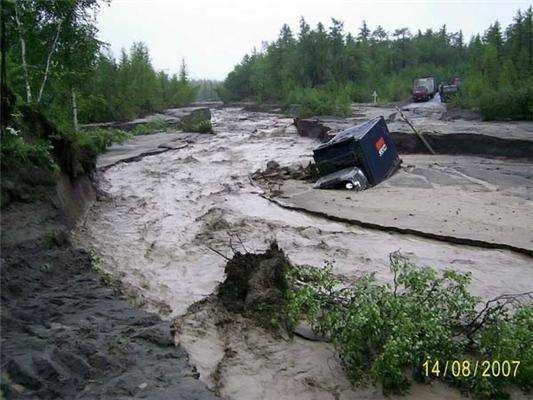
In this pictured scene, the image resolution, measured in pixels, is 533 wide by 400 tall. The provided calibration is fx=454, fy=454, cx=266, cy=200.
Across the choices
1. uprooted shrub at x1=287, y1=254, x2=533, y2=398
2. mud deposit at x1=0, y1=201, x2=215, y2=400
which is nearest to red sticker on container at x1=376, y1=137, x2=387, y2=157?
uprooted shrub at x1=287, y1=254, x2=533, y2=398

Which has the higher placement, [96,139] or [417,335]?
[96,139]

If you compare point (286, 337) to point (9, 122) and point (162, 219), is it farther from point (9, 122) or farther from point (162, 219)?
point (162, 219)

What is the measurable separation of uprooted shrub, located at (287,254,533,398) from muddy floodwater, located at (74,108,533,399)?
22 centimetres

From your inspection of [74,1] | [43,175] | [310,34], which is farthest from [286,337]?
[310,34]

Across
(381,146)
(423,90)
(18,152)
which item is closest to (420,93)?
(423,90)

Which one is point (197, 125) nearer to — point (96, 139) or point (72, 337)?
point (96, 139)

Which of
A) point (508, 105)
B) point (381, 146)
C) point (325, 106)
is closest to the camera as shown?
point (381, 146)

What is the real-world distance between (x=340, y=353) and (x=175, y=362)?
1.46 meters

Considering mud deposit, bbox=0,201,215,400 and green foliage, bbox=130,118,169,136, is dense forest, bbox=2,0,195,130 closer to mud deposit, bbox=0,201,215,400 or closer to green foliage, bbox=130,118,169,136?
mud deposit, bbox=0,201,215,400

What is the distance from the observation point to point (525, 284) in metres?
5.98

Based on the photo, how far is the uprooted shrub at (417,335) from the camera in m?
3.61

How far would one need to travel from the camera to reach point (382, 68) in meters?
56.2

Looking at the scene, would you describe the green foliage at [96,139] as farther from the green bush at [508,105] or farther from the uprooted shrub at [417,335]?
the green bush at [508,105]

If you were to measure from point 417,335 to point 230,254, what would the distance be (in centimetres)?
429
